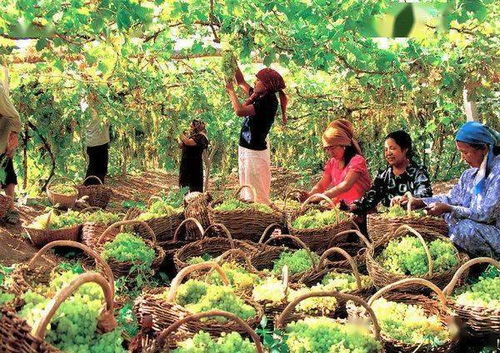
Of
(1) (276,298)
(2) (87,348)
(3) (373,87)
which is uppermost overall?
(3) (373,87)

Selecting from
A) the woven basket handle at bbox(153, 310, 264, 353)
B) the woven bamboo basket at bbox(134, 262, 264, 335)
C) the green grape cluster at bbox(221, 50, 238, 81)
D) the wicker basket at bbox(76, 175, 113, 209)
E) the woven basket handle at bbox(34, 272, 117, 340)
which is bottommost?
the wicker basket at bbox(76, 175, 113, 209)

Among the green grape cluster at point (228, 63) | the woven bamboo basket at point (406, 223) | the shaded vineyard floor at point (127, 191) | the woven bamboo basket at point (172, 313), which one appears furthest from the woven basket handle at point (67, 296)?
the green grape cluster at point (228, 63)

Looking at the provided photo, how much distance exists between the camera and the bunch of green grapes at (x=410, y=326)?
2.66 metres

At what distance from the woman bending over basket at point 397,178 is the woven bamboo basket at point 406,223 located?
1.91 feet

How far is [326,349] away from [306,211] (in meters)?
2.73

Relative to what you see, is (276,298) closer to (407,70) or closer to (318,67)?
(318,67)

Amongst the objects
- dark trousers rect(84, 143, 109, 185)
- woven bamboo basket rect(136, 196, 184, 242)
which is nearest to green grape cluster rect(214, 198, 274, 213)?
woven bamboo basket rect(136, 196, 184, 242)

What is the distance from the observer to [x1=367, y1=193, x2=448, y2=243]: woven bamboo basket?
4.29 m

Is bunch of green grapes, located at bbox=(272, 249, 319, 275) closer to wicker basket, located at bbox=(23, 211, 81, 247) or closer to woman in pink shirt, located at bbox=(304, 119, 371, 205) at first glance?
woman in pink shirt, located at bbox=(304, 119, 371, 205)

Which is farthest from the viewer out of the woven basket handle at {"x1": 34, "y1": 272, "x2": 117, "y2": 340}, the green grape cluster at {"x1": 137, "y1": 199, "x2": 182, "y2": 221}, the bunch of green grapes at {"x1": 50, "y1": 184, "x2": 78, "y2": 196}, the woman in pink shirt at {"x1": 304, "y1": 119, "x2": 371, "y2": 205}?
the bunch of green grapes at {"x1": 50, "y1": 184, "x2": 78, "y2": 196}

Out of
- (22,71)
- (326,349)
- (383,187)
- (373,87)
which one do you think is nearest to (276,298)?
(326,349)

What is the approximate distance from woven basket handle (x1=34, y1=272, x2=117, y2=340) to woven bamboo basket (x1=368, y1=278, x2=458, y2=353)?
1.23 metres

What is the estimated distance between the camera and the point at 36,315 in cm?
194

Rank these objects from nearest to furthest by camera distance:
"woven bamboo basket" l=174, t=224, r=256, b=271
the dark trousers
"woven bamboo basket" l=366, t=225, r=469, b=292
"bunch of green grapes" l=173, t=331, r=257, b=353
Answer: "bunch of green grapes" l=173, t=331, r=257, b=353 < "woven bamboo basket" l=366, t=225, r=469, b=292 < "woven bamboo basket" l=174, t=224, r=256, b=271 < the dark trousers
